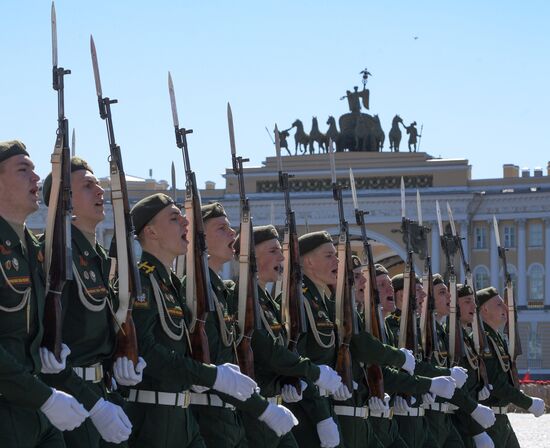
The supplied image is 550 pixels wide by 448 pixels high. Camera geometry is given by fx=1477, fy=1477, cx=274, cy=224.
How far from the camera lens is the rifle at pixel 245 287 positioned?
25.7 feet

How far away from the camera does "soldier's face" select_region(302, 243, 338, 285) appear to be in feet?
30.3

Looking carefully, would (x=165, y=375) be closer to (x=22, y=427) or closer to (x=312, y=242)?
(x=22, y=427)

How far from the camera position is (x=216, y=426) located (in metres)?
7.50

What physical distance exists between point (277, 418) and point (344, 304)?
72.6 inches

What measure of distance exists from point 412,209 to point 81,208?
52.5m

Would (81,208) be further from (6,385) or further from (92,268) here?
(6,385)

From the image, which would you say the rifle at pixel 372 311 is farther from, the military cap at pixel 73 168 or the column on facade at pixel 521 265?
the column on facade at pixel 521 265

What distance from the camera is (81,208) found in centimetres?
668

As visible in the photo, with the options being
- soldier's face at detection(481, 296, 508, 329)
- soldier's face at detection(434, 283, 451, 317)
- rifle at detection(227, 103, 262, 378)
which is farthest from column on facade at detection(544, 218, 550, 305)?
rifle at detection(227, 103, 262, 378)

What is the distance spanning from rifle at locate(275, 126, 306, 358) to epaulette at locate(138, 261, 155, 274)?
1.51 meters

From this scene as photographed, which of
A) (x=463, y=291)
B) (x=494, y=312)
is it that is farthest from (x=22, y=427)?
(x=494, y=312)

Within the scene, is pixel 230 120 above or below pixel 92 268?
above

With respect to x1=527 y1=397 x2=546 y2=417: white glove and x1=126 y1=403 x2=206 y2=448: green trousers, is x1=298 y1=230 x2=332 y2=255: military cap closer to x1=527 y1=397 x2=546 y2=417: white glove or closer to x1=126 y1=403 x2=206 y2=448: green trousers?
x1=126 y1=403 x2=206 y2=448: green trousers

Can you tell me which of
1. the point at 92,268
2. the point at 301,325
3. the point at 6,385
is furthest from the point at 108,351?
the point at 301,325
